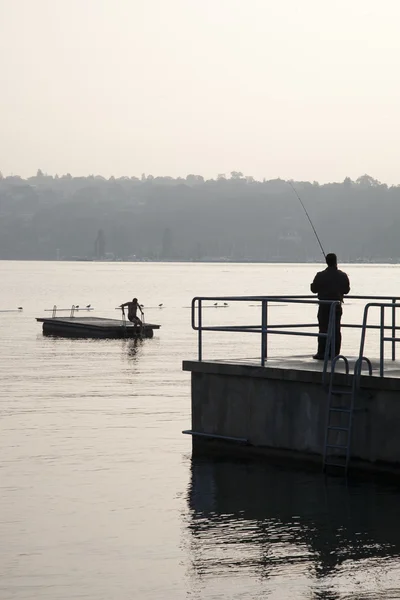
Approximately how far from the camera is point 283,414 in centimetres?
1881

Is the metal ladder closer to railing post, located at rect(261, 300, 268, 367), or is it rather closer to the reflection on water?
the reflection on water

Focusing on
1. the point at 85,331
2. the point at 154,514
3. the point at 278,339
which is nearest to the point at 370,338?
the point at 278,339

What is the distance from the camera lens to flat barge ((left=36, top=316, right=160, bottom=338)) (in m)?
58.0

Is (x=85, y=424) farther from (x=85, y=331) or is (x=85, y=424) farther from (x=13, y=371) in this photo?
(x=85, y=331)

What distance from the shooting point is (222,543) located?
45.3 feet

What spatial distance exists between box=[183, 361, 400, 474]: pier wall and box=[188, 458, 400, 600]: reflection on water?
458mm

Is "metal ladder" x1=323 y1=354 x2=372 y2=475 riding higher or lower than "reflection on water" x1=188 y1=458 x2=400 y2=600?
higher

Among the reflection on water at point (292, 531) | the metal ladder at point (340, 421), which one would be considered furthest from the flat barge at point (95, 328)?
the metal ladder at point (340, 421)

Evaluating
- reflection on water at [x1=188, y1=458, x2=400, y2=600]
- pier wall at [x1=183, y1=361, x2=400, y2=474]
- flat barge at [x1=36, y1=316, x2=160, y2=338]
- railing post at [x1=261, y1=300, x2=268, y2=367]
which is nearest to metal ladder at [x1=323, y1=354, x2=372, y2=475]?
pier wall at [x1=183, y1=361, x2=400, y2=474]

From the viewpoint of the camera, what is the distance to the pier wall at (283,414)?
56.9ft

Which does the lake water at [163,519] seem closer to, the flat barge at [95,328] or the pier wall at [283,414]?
the pier wall at [283,414]

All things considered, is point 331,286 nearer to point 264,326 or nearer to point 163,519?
point 264,326

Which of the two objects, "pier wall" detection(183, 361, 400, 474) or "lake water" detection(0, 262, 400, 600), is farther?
"pier wall" detection(183, 361, 400, 474)

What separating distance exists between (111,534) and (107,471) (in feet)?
15.2
